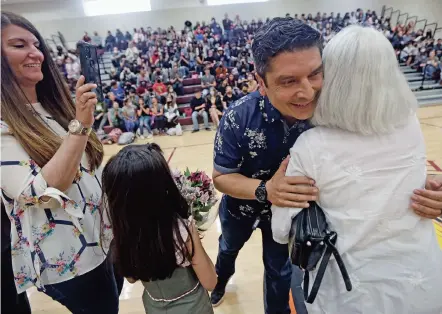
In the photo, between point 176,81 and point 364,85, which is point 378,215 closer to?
point 364,85

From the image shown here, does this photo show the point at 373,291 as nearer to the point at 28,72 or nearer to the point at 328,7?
the point at 28,72

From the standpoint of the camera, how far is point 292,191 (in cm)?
85

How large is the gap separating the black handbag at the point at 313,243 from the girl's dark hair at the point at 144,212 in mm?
392

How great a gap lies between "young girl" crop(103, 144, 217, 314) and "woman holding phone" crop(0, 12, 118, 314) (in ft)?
0.34

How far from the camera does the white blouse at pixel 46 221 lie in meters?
0.87

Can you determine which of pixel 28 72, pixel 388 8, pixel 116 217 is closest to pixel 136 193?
pixel 116 217

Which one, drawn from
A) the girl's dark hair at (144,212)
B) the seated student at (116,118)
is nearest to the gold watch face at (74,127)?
the girl's dark hair at (144,212)

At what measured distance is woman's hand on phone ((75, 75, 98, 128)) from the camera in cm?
95

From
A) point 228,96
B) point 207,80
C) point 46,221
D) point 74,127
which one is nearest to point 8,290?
point 46,221

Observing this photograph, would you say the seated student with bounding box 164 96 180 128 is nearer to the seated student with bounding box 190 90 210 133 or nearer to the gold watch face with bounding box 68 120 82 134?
the seated student with bounding box 190 90 210 133

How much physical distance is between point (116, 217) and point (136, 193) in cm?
13

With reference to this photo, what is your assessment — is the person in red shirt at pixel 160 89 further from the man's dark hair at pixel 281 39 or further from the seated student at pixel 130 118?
the man's dark hair at pixel 281 39

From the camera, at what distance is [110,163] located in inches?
38.0

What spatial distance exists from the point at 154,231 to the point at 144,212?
81 mm
